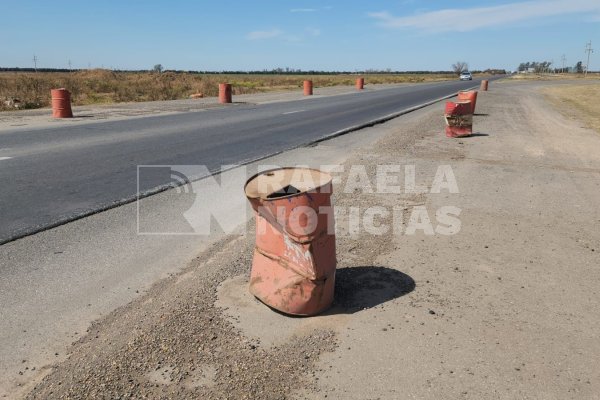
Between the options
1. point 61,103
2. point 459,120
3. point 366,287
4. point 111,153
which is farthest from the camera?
point 61,103

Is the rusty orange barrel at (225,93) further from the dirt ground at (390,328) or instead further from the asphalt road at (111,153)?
the dirt ground at (390,328)

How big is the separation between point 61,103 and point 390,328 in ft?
53.6

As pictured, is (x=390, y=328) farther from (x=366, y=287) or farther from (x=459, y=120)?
(x=459, y=120)

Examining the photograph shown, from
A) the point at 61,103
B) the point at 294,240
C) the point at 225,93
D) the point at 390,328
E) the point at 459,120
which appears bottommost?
the point at 390,328

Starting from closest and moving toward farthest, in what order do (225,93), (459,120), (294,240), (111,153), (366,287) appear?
(294,240) < (366,287) < (111,153) < (459,120) < (225,93)

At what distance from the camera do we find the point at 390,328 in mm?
3484

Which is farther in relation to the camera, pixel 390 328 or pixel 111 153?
pixel 111 153

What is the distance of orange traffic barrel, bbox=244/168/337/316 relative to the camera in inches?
132

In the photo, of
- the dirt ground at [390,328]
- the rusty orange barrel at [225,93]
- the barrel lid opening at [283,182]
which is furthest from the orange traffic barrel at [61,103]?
the barrel lid opening at [283,182]

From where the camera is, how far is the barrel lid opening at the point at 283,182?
11.3 feet

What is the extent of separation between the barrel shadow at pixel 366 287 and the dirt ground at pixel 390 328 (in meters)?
0.01

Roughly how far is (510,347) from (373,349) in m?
0.97

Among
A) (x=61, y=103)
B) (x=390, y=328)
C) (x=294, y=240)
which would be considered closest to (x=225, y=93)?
(x=61, y=103)

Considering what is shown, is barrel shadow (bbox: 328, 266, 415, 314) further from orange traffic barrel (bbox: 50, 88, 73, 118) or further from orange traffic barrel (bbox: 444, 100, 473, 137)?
orange traffic barrel (bbox: 50, 88, 73, 118)
